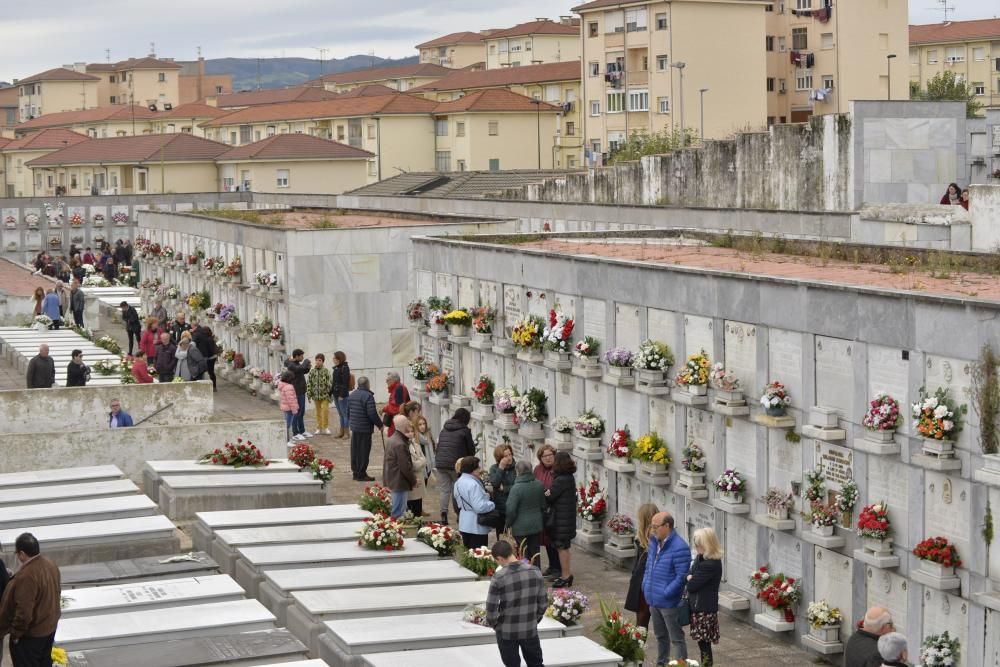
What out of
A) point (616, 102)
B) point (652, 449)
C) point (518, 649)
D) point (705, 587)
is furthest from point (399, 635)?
point (616, 102)

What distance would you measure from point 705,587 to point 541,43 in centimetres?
10538

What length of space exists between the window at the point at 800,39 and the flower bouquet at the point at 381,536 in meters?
72.4

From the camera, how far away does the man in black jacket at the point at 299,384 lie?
90.2 ft

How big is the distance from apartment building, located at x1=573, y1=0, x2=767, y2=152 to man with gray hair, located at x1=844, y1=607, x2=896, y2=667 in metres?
63.3

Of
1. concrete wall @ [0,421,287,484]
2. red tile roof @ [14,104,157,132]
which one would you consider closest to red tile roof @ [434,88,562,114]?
red tile roof @ [14,104,157,132]

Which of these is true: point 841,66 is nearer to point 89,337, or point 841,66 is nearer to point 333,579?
point 89,337

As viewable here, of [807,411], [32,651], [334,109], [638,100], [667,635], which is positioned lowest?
[667,635]

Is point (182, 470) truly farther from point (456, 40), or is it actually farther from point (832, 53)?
point (456, 40)

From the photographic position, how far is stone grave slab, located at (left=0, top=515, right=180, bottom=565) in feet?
58.5

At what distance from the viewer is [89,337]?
39094 millimetres

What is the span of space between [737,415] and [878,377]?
240cm

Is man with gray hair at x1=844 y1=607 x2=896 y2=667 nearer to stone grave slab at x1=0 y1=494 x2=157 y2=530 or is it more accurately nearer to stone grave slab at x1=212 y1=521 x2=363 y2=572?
stone grave slab at x1=212 y1=521 x2=363 y2=572

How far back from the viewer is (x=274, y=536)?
1830 cm

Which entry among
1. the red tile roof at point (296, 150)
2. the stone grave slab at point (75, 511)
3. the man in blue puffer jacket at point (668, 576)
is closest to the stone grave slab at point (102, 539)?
the stone grave slab at point (75, 511)
